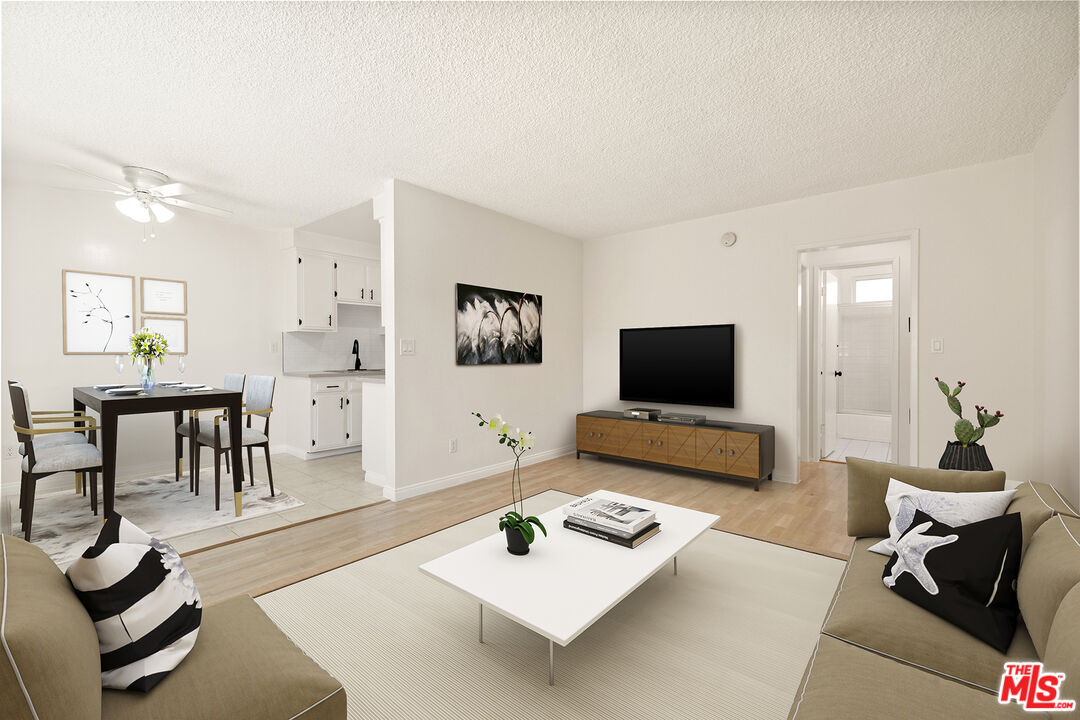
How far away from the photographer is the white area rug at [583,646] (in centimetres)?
160

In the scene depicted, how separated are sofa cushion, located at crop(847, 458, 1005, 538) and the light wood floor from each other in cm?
76

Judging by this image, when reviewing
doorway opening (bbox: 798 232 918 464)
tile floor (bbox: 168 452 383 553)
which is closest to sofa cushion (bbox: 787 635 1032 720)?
doorway opening (bbox: 798 232 918 464)

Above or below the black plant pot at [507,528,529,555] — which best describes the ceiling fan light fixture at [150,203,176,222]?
above

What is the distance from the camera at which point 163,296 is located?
445 cm

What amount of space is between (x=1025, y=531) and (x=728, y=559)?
1.36 m

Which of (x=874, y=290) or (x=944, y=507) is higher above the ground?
(x=874, y=290)

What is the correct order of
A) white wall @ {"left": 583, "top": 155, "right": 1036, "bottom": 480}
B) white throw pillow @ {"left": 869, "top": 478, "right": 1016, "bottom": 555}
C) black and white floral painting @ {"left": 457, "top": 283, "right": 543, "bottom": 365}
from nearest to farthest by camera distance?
white throw pillow @ {"left": 869, "top": 478, "right": 1016, "bottom": 555} < white wall @ {"left": 583, "top": 155, "right": 1036, "bottom": 480} < black and white floral painting @ {"left": 457, "top": 283, "right": 543, "bottom": 365}

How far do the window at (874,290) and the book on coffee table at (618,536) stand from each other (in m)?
5.76

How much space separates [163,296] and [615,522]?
185 inches

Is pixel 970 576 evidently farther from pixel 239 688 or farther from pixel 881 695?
pixel 239 688

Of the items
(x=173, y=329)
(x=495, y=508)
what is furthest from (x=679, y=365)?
(x=173, y=329)

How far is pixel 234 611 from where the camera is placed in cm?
144

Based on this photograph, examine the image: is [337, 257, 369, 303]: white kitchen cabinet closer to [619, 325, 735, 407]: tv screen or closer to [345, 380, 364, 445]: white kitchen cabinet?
[345, 380, 364, 445]: white kitchen cabinet

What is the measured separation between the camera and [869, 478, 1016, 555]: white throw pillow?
168 centimetres
